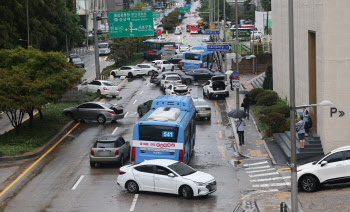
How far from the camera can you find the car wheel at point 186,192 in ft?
74.1

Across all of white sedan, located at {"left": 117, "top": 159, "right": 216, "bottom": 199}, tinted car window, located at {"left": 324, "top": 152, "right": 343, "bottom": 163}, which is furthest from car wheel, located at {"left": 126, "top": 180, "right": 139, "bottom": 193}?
tinted car window, located at {"left": 324, "top": 152, "right": 343, "bottom": 163}

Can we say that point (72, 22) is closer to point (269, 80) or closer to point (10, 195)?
point (269, 80)

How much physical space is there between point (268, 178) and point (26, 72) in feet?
57.8

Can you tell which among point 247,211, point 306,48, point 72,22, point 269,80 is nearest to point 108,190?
point 247,211

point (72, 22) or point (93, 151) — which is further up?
point (72, 22)

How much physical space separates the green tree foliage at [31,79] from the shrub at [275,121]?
12.7 metres

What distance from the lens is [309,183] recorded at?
2277 centimetres

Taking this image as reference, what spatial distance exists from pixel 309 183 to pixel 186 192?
192 inches

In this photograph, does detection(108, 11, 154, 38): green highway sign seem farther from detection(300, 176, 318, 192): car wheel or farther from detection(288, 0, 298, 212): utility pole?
detection(288, 0, 298, 212): utility pole

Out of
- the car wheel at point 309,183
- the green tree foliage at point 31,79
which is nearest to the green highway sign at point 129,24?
the green tree foliage at point 31,79

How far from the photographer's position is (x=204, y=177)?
75.8ft

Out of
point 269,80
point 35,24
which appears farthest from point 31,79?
point 35,24

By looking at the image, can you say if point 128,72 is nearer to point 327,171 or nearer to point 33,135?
point 33,135

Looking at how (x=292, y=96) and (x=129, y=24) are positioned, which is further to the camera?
(x=129, y=24)
